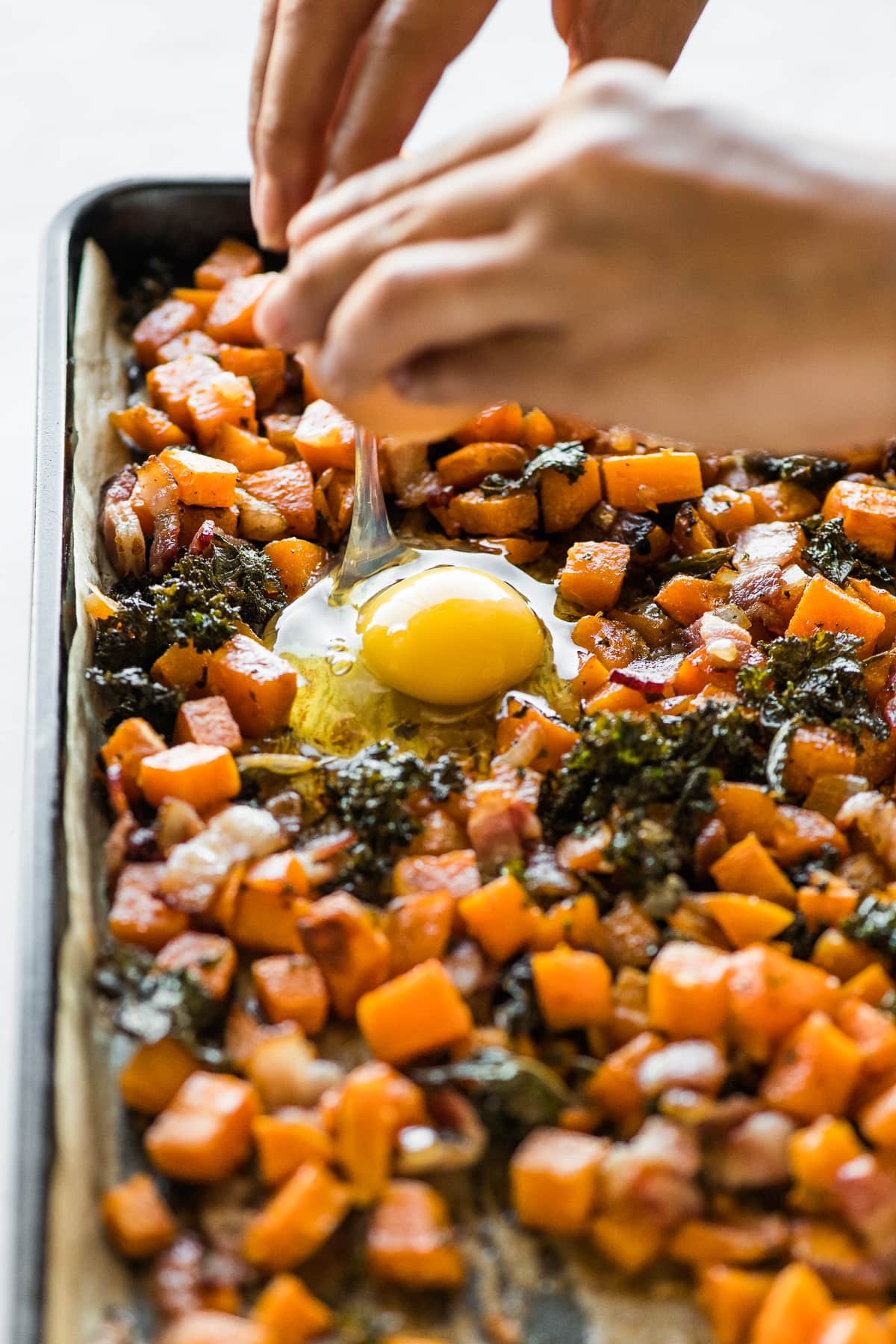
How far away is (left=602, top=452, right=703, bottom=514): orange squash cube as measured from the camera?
311 centimetres

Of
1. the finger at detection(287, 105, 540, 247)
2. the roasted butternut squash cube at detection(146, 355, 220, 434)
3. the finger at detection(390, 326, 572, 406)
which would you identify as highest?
the finger at detection(287, 105, 540, 247)

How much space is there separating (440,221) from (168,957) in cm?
124

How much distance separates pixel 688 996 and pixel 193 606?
1.30 meters

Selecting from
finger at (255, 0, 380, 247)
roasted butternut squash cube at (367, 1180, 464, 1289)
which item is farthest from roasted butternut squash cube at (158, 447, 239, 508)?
roasted butternut squash cube at (367, 1180, 464, 1289)

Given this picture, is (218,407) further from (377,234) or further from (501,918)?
(501,918)

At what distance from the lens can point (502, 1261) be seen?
6.21ft

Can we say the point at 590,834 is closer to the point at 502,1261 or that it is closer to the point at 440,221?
the point at 502,1261

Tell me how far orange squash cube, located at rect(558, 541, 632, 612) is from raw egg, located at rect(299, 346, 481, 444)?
87 centimetres

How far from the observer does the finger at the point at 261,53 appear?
8.25 ft

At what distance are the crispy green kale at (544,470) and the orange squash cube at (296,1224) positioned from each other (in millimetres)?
1746

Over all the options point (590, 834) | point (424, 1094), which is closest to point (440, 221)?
point (590, 834)

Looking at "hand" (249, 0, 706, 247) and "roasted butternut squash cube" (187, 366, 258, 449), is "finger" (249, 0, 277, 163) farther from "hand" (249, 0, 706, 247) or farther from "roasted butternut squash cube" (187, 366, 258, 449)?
"roasted butternut squash cube" (187, 366, 258, 449)

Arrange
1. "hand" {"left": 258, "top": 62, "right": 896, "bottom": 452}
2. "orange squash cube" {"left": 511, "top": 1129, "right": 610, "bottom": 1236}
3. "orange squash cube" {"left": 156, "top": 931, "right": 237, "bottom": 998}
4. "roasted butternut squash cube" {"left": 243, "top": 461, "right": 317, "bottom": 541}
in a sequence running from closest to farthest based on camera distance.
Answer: "hand" {"left": 258, "top": 62, "right": 896, "bottom": 452}, "orange squash cube" {"left": 511, "top": 1129, "right": 610, "bottom": 1236}, "orange squash cube" {"left": 156, "top": 931, "right": 237, "bottom": 998}, "roasted butternut squash cube" {"left": 243, "top": 461, "right": 317, "bottom": 541}

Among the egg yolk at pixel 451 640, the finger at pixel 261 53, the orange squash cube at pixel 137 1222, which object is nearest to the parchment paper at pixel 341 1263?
the orange squash cube at pixel 137 1222
